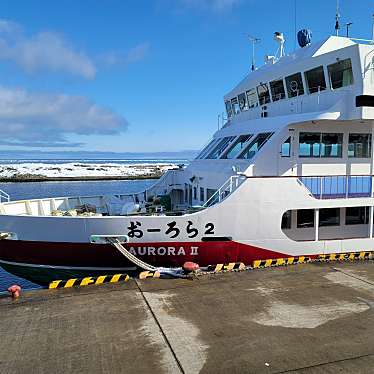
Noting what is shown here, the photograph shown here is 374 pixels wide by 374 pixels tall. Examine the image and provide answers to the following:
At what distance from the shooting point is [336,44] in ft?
42.0

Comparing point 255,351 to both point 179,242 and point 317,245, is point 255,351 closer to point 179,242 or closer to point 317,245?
point 179,242

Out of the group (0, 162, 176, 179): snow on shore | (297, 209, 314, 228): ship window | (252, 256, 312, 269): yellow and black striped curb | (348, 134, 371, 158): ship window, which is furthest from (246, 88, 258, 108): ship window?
(0, 162, 176, 179): snow on shore

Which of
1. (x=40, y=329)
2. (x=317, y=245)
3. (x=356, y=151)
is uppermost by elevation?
(x=356, y=151)

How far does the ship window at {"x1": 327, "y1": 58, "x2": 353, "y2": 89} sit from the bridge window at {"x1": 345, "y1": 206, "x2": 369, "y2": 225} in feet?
12.4

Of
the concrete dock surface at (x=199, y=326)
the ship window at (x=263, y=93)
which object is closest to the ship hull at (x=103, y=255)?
the concrete dock surface at (x=199, y=326)

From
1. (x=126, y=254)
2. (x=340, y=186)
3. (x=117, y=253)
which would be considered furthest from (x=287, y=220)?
(x=117, y=253)

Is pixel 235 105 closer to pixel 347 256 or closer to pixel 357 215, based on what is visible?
pixel 357 215

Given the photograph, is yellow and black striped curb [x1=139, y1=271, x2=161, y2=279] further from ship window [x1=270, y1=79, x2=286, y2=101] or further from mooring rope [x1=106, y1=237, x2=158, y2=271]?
ship window [x1=270, y1=79, x2=286, y2=101]

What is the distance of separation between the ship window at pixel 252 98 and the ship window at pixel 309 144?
12.3ft

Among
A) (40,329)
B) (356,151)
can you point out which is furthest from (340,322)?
(356,151)

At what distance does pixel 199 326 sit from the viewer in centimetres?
686

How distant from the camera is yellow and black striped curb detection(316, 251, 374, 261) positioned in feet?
35.9

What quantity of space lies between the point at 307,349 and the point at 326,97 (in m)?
7.92

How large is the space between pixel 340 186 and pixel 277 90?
13.4 ft
